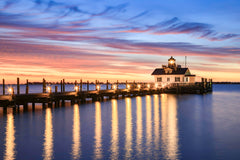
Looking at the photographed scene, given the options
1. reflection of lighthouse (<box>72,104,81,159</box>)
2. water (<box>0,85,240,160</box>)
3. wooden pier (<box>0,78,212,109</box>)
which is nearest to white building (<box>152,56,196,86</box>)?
wooden pier (<box>0,78,212,109</box>)

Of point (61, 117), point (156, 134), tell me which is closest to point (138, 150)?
point (156, 134)

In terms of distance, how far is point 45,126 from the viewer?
26.0 meters

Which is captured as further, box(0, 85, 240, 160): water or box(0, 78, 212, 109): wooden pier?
box(0, 78, 212, 109): wooden pier

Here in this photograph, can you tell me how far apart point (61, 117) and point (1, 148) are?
1372 cm

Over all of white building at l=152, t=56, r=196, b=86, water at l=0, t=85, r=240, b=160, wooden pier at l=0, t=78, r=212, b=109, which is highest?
white building at l=152, t=56, r=196, b=86

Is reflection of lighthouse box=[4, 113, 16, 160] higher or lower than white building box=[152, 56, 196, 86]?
lower

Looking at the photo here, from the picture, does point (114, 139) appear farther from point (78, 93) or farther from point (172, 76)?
point (172, 76)

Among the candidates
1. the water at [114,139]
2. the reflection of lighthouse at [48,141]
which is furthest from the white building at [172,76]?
the reflection of lighthouse at [48,141]

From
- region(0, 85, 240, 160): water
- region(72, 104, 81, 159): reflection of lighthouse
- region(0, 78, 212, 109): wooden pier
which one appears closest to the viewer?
region(72, 104, 81, 159): reflection of lighthouse

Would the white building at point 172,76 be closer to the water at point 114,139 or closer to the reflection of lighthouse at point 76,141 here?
the water at point 114,139

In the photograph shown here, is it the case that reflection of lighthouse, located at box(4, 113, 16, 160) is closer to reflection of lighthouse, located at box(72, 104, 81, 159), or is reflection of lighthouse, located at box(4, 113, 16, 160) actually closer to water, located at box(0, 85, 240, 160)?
water, located at box(0, 85, 240, 160)

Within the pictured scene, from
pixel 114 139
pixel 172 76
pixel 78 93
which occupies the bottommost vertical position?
pixel 114 139

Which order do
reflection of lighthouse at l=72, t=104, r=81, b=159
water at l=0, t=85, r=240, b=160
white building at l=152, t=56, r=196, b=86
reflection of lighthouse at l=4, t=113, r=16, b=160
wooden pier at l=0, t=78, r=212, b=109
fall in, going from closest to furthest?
reflection of lighthouse at l=4, t=113, r=16, b=160 → reflection of lighthouse at l=72, t=104, r=81, b=159 → water at l=0, t=85, r=240, b=160 → wooden pier at l=0, t=78, r=212, b=109 → white building at l=152, t=56, r=196, b=86

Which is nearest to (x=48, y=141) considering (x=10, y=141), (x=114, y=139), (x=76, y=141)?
(x=76, y=141)
